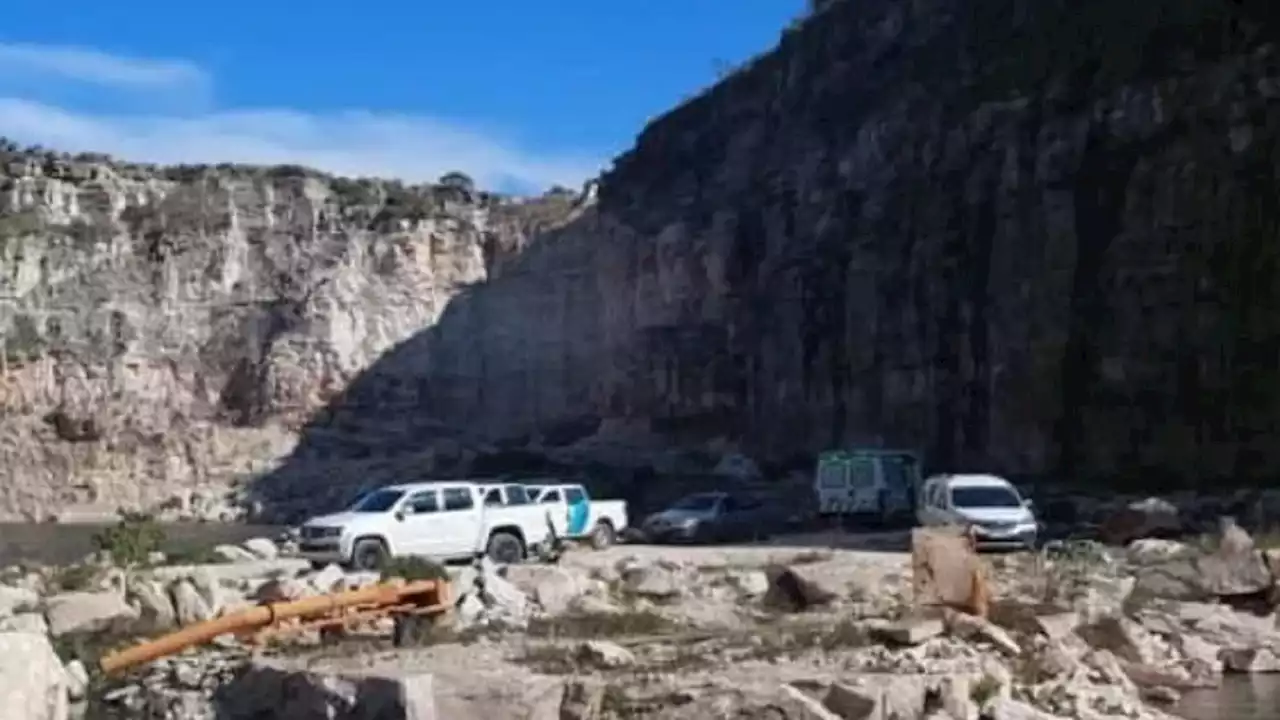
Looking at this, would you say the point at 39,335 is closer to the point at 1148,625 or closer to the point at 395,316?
the point at 395,316

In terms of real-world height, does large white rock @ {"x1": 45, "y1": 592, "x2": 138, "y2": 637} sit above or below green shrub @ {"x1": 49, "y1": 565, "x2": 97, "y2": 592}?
below

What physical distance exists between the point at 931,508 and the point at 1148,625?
41.5 ft

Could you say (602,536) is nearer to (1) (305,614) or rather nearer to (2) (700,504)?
(2) (700,504)

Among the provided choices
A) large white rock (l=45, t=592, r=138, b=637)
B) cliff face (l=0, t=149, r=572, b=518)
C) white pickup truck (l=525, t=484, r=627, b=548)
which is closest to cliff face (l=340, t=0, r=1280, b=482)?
cliff face (l=0, t=149, r=572, b=518)

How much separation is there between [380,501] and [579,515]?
20.7ft

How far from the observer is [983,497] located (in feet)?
118

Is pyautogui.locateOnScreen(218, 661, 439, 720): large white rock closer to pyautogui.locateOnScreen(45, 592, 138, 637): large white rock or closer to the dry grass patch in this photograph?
the dry grass patch

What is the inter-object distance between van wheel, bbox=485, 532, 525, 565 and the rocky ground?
125 inches

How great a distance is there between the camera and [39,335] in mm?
92312

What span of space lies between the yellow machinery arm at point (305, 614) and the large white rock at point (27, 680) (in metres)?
7.66

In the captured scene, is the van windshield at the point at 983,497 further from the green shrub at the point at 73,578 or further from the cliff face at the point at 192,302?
the cliff face at the point at 192,302

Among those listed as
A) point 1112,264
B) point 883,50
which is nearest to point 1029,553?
point 1112,264

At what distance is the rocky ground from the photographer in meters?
16.5

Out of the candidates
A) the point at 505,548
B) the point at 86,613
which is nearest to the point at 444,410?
the point at 505,548
